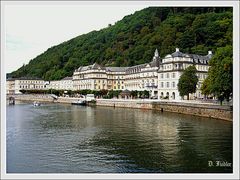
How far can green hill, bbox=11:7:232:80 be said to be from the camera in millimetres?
27641

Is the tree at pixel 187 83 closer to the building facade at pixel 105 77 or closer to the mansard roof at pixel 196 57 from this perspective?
the mansard roof at pixel 196 57

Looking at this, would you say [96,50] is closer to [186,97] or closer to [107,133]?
[186,97]

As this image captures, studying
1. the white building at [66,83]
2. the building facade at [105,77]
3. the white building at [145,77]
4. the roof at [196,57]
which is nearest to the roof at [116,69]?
the building facade at [105,77]

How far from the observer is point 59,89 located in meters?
44.5

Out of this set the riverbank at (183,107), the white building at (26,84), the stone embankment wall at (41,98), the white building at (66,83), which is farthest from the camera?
the white building at (26,84)

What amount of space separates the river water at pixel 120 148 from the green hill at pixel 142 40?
42.7ft

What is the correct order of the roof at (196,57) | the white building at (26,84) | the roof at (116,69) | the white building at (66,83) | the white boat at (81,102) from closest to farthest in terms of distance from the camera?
1. the roof at (196,57)
2. the white boat at (81,102)
3. the roof at (116,69)
4. the white building at (66,83)
5. the white building at (26,84)

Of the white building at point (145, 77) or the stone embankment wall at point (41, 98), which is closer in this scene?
the white building at point (145, 77)

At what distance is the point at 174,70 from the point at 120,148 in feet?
60.5

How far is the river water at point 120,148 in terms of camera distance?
7.74 meters

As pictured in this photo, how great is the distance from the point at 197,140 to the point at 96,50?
1147 inches

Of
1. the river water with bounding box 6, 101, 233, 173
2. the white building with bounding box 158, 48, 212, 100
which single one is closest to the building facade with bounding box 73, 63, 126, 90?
the white building with bounding box 158, 48, 212, 100
